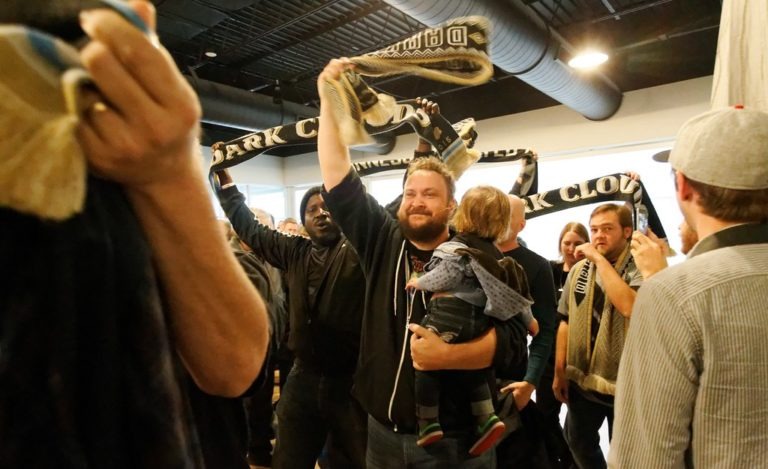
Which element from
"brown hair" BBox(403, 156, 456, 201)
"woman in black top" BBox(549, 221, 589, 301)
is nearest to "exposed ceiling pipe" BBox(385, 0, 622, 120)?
A: "woman in black top" BBox(549, 221, 589, 301)

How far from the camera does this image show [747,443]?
1.10 m

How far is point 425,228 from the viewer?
184cm

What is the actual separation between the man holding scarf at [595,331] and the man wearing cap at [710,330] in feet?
4.06

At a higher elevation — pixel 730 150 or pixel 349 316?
pixel 730 150

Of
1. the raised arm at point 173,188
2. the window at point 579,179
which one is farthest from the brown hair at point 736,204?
the window at point 579,179

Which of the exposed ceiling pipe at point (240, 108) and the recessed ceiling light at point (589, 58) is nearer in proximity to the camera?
the recessed ceiling light at point (589, 58)

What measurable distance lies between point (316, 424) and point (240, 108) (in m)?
5.05

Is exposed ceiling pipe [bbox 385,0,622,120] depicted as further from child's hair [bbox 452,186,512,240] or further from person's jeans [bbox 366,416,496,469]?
person's jeans [bbox 366,416,496,469]

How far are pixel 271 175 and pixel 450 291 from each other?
986 cm

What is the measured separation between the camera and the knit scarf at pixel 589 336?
2.45 metres

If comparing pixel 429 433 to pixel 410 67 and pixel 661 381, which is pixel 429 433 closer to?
pixel 661 381

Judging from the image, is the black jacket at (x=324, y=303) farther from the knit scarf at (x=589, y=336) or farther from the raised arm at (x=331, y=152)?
the knit scarf at (x=589, y=336)

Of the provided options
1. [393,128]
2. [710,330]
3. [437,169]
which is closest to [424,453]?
[710,330]

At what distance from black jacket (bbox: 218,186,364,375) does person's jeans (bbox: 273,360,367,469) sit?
84 mm
